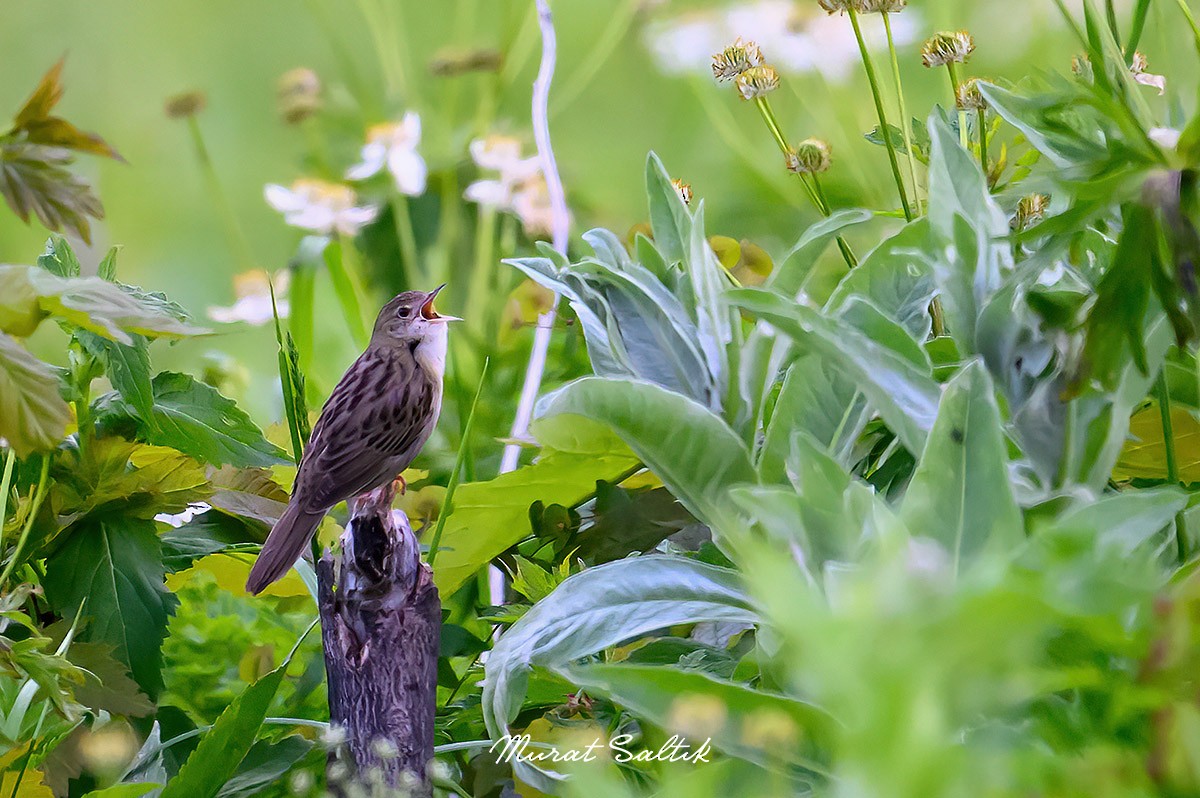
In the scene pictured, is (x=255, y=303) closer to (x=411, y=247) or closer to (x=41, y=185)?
(x=411, y=247)

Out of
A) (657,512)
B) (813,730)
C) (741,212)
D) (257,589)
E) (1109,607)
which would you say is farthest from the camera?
(741,212)

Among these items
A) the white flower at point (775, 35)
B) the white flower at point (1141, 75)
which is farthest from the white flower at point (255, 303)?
the white flower at point (1141, 75)

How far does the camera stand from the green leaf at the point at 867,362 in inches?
17.2

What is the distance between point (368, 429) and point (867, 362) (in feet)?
0.93

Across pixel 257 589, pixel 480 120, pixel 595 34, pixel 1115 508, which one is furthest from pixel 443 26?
pixel 1115 508

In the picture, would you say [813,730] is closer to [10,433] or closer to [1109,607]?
[1109,607]

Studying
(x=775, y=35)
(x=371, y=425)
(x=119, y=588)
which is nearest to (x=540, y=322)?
(x=371, y=425)

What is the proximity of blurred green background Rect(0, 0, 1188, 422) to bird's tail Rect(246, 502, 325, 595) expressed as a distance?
3.97ft

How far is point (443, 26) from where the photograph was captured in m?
2.21

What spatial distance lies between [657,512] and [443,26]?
1.77m

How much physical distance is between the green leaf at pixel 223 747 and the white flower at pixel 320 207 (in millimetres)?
663

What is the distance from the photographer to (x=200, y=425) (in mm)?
637

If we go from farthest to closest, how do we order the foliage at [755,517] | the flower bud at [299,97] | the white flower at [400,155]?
1. the flower bud at [299,97]
2. the white flower at [400,155]
3. the foliage at [755,517]

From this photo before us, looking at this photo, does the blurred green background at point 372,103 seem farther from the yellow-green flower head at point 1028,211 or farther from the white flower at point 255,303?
the yellow-green flower head at point 1028,211
